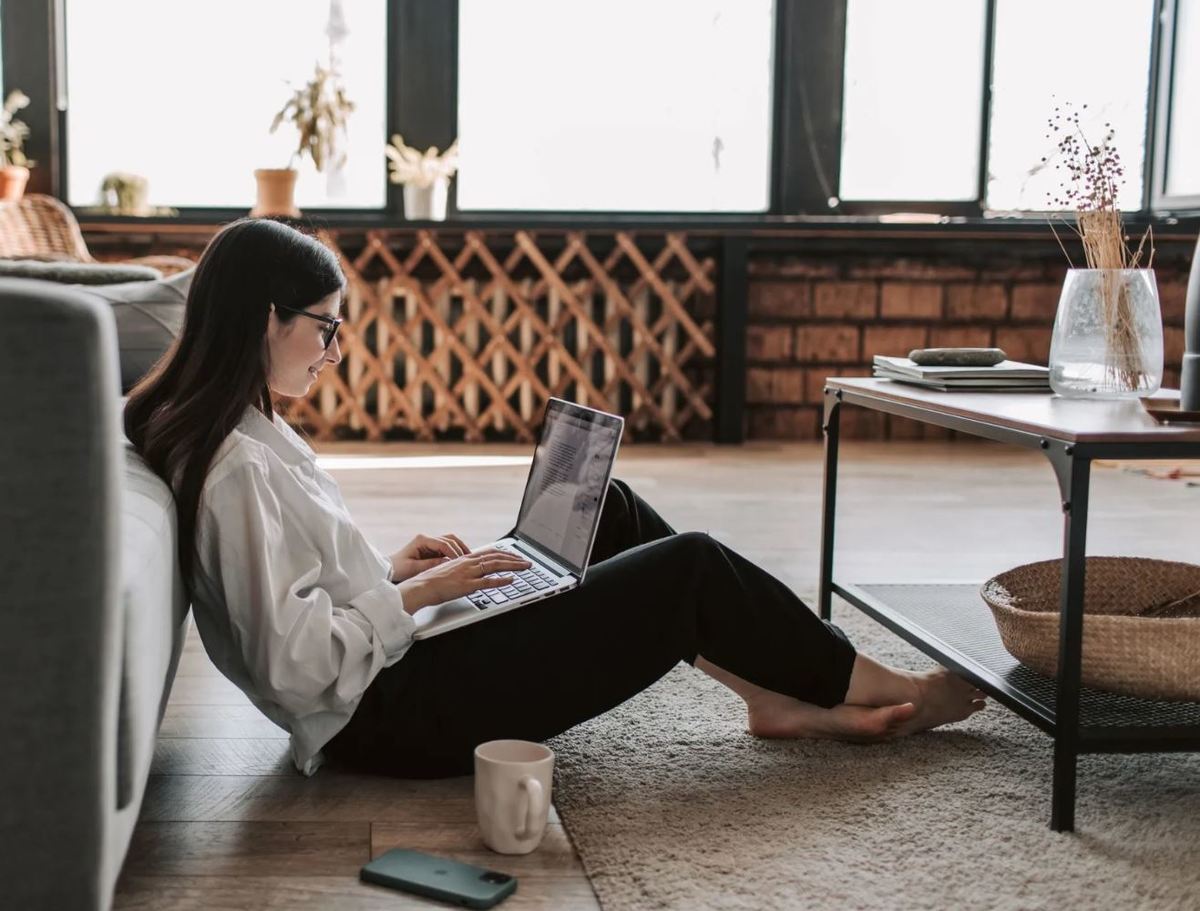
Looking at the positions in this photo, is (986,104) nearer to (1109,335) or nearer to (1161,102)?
(1161,102)

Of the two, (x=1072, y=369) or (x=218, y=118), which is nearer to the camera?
(x=1072, y=369)

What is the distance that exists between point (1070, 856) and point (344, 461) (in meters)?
3.00

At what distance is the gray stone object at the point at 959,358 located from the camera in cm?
180

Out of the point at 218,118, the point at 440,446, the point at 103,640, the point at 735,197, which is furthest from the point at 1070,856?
the point at 218,118

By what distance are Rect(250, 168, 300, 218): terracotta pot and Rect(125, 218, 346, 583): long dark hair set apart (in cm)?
309

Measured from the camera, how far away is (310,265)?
1.24 metres

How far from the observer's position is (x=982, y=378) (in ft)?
5.65

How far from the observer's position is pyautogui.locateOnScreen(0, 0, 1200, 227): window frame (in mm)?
4414

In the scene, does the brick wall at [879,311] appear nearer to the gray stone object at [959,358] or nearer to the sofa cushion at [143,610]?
the gray stone object at [959,358]

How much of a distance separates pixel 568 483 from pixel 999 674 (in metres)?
0.54

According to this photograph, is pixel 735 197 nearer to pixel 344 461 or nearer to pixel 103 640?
pixel 344 461

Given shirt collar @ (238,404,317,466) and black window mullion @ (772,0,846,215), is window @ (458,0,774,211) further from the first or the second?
shirt collar @ (238,404,317,466)

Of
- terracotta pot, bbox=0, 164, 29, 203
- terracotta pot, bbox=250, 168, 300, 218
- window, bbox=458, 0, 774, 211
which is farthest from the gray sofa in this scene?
window, bbox=458, 0, 774, 211

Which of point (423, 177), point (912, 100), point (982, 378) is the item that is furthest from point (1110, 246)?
point (912, 100)
